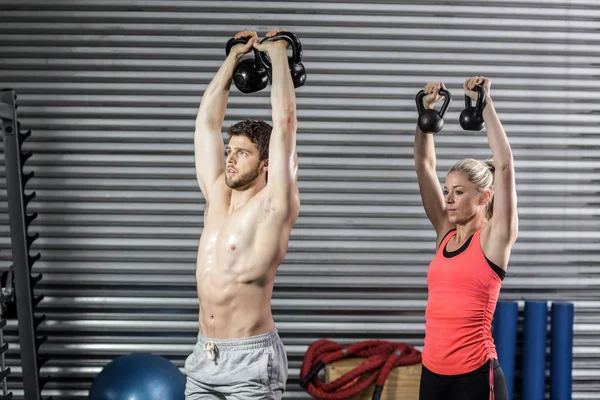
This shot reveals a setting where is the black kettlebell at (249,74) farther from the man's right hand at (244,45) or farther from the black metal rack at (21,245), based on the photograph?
the black metal rack at (21,245)

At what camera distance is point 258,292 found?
2861 millimetres

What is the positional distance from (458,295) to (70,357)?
308cm

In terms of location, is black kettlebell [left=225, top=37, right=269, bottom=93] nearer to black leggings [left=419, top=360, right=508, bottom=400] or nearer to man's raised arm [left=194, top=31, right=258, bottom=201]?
man's raised arm [left=194, top=31, right=258, bottom=201]

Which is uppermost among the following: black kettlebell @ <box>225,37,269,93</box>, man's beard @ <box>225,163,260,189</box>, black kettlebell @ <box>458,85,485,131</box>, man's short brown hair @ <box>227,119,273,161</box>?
black kettlebell @ <box>225,37,269,93</box>

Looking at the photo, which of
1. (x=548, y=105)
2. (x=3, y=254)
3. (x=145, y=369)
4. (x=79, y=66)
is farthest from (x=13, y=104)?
(x=548, y=105)

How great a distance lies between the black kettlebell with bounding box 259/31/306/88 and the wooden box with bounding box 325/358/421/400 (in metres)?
2.25

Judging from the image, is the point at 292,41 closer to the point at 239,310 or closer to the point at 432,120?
the point at 432,120

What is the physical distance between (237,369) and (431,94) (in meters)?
1.70

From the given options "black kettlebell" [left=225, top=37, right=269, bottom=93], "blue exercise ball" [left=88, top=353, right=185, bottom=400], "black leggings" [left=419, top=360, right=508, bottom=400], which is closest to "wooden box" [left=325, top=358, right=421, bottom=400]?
"blue exercise ball" [left=88, top=353, right=185, bottom=400]

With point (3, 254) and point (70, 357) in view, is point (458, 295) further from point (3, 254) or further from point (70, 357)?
point (3, 254)

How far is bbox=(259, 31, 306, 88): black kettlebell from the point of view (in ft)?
9.51

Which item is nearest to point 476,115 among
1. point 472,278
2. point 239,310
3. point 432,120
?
point 432,120

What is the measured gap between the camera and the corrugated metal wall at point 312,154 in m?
4.93

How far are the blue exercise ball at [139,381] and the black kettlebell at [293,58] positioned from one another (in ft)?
6.82
